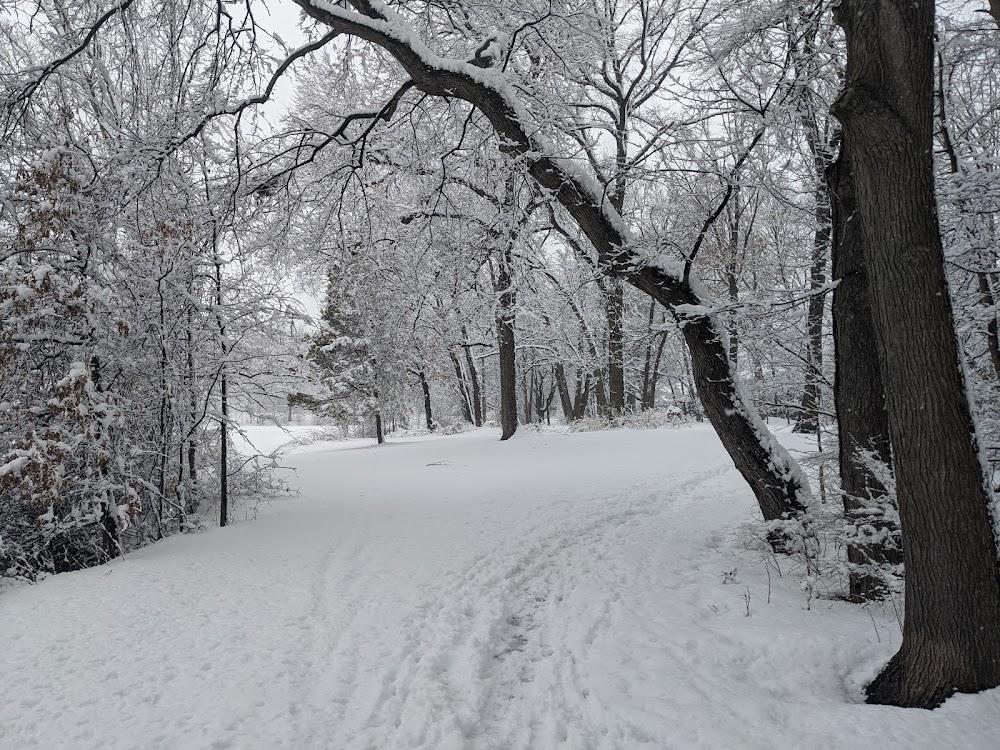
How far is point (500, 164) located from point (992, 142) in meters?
4.52

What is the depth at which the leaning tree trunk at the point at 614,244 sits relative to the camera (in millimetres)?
4809

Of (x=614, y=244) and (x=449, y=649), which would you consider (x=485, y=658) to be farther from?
(x=614, y=244)

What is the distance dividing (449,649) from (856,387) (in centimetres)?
327

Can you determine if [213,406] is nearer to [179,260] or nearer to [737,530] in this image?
[179,260]

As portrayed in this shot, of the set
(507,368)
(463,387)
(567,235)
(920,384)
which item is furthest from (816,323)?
(463,387)

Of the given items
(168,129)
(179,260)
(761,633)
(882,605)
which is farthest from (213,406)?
(882,605)

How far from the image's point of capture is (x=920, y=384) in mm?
2514

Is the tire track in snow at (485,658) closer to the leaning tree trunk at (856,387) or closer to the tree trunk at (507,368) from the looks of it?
the leaning tree trunk at (856,387)

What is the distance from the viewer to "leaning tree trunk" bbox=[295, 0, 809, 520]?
4.81 metres

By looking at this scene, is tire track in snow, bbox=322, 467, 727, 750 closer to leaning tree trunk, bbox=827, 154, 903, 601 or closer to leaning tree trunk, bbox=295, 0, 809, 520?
leaning tree trunk, bbox=295, 0, 809, 520

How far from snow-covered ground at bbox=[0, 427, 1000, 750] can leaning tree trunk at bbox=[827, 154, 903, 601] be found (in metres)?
0.44

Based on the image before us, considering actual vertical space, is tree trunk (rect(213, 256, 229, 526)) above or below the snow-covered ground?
above

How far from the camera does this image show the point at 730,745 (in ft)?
7.95

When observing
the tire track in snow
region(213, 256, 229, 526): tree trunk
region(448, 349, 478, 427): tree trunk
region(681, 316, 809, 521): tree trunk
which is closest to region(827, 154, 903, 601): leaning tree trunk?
region(681, 316, 809, 521): tree trunk
